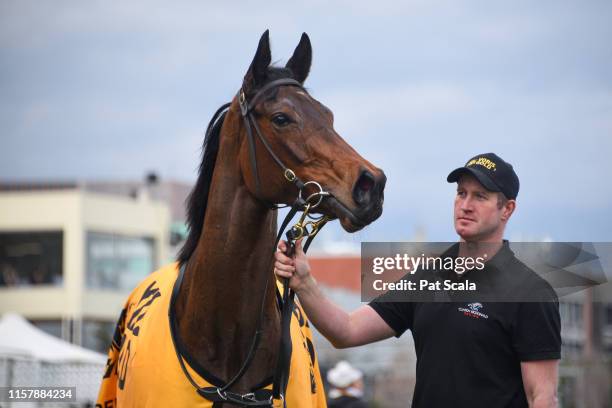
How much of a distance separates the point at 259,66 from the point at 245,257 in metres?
0.86

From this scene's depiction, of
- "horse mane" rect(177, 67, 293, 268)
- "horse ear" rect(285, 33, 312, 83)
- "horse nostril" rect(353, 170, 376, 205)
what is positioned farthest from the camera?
"horse mane" rect(177, 67, 293, 268)

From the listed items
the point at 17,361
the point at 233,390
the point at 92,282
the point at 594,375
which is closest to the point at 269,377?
the point at 233,390

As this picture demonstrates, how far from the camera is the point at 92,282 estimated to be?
1532 inches

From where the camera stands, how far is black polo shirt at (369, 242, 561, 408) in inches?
158

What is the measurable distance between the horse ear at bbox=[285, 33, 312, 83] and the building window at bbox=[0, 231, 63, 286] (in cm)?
3561

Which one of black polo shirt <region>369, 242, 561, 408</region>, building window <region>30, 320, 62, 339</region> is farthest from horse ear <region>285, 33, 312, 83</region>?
building window <region>30, 320, 62, 339</region>

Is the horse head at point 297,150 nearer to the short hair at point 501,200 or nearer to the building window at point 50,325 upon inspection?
the short hair at point 501,200

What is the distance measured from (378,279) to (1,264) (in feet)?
121

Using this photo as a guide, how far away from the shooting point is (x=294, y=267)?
4113 millimetres

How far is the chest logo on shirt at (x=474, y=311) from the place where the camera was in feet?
13.6

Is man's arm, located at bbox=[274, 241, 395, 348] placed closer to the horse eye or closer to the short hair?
the horse eye

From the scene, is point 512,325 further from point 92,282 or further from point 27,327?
point 92,282

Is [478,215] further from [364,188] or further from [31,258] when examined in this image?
[31,258]

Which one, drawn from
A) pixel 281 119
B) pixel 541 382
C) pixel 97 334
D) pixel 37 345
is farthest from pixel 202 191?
pixel 97 334
